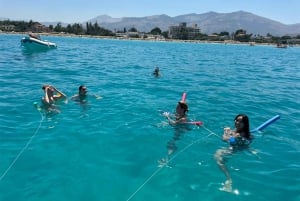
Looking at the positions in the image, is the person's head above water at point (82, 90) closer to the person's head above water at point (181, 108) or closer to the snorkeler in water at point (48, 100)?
the snorkeler in water at point (48, 100)

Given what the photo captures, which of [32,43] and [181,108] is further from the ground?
[32,43]

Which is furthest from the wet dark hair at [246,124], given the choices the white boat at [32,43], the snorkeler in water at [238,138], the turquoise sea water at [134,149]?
the white boat at [32,43]

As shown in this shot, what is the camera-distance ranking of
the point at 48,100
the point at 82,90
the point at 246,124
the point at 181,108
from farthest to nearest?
1. the point at 82,90
2. the point at 48,100
3. the point at 181,108
4. the point at 246,124

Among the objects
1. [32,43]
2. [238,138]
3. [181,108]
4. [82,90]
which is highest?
[32,43]

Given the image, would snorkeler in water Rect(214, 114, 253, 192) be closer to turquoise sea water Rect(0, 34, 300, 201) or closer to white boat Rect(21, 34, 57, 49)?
turquoise sea water Rect(0, 34, 300, 201)

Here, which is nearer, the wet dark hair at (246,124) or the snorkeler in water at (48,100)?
the wet dark hair at (246,124)

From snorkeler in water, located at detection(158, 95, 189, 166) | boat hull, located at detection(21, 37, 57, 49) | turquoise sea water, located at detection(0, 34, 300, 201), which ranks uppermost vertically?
boat hull, located at detection(21, 37, 57, 49)

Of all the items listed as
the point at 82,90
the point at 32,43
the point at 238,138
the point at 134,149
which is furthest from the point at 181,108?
the point at 32,43

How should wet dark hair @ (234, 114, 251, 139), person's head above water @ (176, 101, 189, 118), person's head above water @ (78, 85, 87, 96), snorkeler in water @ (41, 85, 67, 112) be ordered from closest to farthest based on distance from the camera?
wet dark hair @ (234, 114, 251, 139) < person's head above water @ (176, 101, 189, 118) < snorkeler in water @ (41, 85, 67, 112) < person's head above water @ (78, 85, 87, 96)

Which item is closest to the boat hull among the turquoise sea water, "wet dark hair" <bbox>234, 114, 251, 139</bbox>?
the turquoise sea water

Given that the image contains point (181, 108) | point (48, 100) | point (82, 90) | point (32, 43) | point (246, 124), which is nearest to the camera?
point (246, 124)

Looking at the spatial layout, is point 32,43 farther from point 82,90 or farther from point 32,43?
point 82,90

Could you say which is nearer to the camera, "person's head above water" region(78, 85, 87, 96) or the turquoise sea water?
the turquoise sea water

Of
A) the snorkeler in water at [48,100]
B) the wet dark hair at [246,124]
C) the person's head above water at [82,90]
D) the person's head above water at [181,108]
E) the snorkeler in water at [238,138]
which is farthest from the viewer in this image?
the person's head above water at [82,90]
